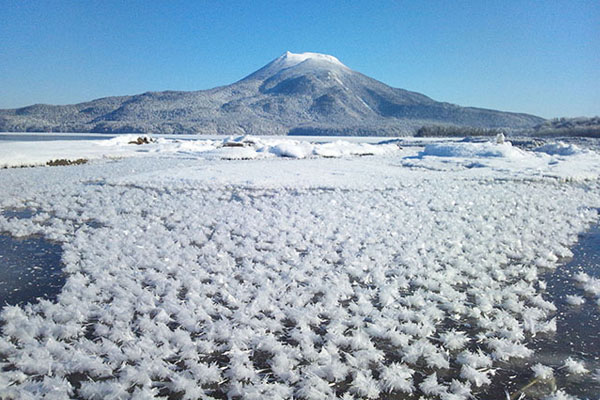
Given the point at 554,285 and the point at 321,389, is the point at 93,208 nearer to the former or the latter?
the point at 321,389

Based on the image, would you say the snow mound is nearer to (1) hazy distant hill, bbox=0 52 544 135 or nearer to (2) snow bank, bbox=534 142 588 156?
(2) snow bank, bbox=534 142 588 156

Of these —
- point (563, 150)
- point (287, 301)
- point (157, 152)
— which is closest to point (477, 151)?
point (563, 150)

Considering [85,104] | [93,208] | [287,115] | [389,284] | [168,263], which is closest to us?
[389,284]

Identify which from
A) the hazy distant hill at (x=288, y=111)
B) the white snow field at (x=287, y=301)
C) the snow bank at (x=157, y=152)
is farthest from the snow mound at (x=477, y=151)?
the hazy distant hill at (x=288, y=111)

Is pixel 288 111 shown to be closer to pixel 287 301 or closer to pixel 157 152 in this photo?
pixel 157 152

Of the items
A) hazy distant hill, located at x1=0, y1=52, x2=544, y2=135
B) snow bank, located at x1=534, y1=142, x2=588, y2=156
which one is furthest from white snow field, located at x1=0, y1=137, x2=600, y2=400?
hazy distant hill, located at x1=0, y1=52, x2=544, y2=135

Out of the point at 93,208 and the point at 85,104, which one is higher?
the point at 85,104

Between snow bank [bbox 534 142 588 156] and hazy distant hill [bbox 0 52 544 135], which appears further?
hazy distant hill [bbox 0 52 544 135]

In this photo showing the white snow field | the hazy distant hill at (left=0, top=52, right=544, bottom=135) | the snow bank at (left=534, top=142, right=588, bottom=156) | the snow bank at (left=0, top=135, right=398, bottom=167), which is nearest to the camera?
the white snow field

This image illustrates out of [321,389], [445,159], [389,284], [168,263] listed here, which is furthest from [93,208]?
→ [445,159]
